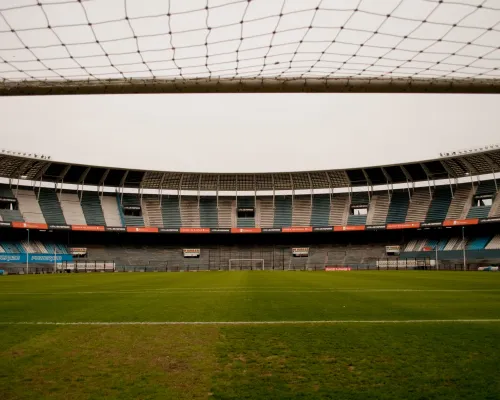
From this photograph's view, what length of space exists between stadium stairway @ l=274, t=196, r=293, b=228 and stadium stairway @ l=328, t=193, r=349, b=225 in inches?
218

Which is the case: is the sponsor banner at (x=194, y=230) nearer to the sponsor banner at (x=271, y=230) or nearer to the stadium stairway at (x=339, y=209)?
the sponsor banner at (x=271, y=230)

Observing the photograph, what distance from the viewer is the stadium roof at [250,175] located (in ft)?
140

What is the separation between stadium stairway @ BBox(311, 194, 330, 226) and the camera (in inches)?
2005

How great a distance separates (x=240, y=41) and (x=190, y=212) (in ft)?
152

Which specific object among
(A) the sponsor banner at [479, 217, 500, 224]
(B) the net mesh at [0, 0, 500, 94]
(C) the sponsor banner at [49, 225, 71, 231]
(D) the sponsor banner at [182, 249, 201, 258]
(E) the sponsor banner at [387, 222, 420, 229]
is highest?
(B) the net mesh at [0, 0, 500, 94]

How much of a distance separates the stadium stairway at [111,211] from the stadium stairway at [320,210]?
25.2 metres

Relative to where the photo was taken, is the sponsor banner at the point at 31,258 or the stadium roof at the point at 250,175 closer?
the sponsor banner at the point at 31,258

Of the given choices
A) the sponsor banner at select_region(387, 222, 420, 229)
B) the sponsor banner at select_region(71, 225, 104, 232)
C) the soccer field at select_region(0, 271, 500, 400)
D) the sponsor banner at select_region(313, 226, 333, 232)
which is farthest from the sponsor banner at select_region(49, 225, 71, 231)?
the soccer field at select_region(0, 271, 500, 400)

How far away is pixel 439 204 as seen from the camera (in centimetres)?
4688

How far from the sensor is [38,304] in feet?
31.3

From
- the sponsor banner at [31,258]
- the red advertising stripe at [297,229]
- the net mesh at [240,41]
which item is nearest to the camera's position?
the net mesh at [240,41]

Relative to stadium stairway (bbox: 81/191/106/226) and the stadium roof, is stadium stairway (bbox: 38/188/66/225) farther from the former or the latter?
stadium stairway (bbox: 81/191/106/226)

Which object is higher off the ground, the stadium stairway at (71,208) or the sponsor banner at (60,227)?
the stadium stairway at (71,208)

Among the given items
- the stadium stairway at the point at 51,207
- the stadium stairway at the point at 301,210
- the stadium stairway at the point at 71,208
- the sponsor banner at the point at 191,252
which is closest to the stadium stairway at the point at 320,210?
the stadium stairway at the point at 301,210
